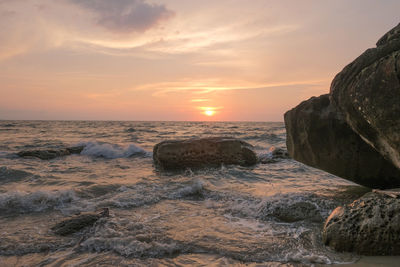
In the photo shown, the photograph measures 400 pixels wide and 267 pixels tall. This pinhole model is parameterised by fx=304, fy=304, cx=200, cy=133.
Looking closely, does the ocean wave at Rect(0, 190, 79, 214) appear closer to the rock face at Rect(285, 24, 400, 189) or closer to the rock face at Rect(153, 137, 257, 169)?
the rock face at Rect(153, 137, 257, 169)

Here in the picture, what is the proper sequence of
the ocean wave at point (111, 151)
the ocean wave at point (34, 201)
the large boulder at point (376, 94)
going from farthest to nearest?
the ocean wave at point (111, 151)
the ocean wave at point (34, 201)
the large boulder at point (376, 94)

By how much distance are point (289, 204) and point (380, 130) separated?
1.44 meters

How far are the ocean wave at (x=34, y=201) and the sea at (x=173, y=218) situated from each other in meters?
0.01

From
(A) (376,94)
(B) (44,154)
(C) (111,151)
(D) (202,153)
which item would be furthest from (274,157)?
(B) (44,154)

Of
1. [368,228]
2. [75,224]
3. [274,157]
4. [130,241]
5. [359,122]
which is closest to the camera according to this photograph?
[368,228]

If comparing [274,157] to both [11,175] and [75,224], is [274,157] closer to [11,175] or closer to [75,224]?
[11,175]

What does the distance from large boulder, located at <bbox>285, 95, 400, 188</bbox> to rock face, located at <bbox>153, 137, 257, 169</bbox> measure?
309 cm

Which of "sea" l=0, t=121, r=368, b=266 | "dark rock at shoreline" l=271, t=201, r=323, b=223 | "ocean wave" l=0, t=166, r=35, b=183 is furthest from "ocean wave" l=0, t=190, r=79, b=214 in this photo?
"dark rock at shoreline" l=271, t=201, r=323, b=223

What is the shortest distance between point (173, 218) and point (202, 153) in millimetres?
4260

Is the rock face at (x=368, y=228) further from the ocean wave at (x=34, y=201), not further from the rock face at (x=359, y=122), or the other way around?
the ocean wave at (x=34, y=201)

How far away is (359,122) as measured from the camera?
3.32 meters

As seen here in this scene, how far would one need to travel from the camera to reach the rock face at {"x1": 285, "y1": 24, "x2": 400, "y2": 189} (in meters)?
2.86

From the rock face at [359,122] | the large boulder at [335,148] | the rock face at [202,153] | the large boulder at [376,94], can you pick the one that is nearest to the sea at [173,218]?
the large boulder at [335,148]

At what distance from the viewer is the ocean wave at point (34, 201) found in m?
4.00
